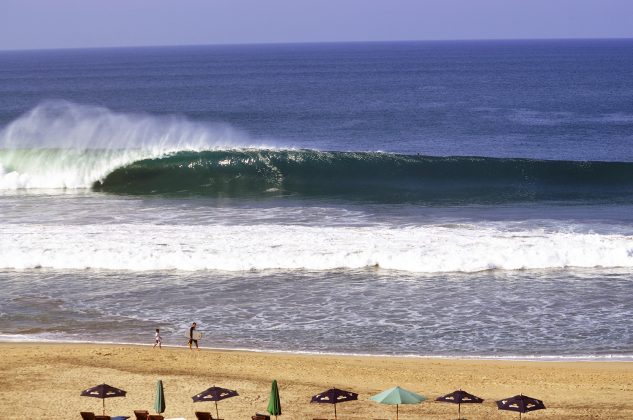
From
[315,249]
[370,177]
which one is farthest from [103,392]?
→ [370,177]

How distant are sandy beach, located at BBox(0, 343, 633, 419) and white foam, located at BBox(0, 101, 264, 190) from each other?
22.3 meters

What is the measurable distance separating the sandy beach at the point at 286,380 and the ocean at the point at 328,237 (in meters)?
1.05

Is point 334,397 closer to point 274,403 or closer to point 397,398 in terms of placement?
point 274,403

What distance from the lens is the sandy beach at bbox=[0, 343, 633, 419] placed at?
16297mm

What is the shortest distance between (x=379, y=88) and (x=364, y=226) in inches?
2741

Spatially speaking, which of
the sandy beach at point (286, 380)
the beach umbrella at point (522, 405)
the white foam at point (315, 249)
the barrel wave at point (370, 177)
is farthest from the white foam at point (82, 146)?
the beach umbrella at point (522, 405)

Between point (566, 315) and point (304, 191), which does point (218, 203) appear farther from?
point (566, 315)

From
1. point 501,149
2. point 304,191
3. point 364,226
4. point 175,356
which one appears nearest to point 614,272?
point 364,226

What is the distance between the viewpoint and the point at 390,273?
25328mm

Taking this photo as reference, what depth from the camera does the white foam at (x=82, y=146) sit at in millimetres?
40906

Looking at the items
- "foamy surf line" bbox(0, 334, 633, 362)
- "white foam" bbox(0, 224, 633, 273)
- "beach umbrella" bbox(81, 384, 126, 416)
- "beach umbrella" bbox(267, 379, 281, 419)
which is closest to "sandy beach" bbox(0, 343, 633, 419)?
"foamy surf line" bbox(0, 334, 633, 362)

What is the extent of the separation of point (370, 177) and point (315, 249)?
14.3 meters

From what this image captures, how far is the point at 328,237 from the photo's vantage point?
93.6 ft

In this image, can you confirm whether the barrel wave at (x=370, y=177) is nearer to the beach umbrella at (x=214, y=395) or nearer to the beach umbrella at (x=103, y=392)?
the beach umbrella at (x=214, y=395)
